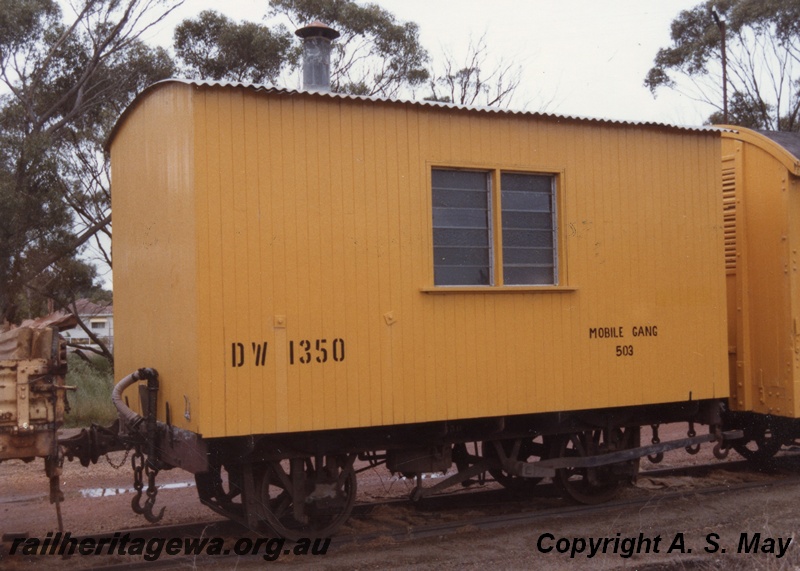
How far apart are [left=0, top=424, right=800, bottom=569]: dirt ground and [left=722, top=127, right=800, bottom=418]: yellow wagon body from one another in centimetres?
113

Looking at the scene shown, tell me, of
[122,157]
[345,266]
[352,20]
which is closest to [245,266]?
[345,266]

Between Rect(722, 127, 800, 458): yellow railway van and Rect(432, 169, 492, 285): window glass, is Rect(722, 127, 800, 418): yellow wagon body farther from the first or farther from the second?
Rect(432, 169, 492, 285): window glass

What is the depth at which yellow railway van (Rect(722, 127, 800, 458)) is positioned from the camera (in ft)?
29.2

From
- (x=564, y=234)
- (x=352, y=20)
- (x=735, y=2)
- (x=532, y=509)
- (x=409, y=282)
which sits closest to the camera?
(x=409, y=282)

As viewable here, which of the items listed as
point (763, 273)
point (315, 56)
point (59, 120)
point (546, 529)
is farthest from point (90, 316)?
point (763, 273)

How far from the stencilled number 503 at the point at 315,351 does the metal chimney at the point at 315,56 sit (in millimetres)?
2863

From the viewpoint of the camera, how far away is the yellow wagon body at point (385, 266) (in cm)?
658

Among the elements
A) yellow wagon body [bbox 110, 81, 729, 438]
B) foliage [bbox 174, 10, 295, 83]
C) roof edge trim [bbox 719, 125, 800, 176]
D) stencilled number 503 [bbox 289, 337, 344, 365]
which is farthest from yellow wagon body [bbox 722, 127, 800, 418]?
foliage [bbox 174, 10, 295, 83]

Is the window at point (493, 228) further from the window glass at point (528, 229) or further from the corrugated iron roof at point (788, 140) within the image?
the corrugated iron roof at point (788, 140)

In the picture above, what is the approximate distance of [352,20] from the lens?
21438 mm

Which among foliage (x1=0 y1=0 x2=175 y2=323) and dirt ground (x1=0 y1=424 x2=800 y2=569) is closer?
dirt ground (x1=0 y1=424 x2=800 y2=569)

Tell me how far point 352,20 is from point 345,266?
624 inches

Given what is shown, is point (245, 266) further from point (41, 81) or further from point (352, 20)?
point (352, 20)

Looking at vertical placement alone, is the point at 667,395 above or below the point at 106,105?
below
